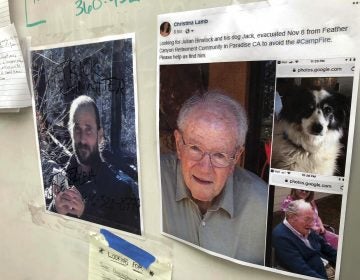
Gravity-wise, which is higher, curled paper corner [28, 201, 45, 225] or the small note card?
curled paper corner [28, 201, 45, 225]

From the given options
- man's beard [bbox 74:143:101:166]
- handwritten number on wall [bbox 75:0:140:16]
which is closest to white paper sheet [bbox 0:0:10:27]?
handwritten number on wall [bbox 75:0:140:16]

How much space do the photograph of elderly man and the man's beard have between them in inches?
5.4

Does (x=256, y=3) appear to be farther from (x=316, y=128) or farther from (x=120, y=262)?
(x=120, y=262)

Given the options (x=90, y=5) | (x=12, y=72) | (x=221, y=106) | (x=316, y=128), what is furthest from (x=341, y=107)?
(x=12, y=72)

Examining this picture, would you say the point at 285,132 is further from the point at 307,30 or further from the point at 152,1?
the point at 152,1

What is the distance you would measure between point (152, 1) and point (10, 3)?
1.06 ft

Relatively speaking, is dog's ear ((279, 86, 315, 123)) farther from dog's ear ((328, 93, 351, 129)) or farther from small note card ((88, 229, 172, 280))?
small note card ((88, 229, 172, 280))

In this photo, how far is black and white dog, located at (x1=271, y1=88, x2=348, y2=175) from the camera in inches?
14.6

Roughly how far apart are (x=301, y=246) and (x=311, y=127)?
0.49 feet

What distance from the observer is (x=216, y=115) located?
444 mm

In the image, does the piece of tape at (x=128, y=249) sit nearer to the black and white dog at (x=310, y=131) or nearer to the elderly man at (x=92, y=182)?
the elderly man at (x=92, y=182)

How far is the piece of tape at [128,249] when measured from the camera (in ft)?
1.83

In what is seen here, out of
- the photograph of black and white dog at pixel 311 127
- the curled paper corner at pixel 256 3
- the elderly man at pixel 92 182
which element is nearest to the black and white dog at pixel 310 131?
the photograph of black and white dog at pixel 311 127

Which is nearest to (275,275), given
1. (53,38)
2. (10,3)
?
(53,38)
